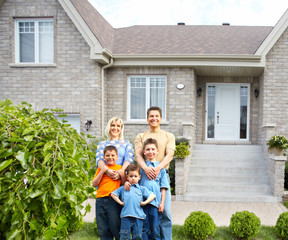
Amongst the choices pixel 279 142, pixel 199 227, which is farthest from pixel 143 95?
pixel 199 227

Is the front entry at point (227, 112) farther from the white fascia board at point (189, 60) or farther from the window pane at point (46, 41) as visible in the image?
the window pane at point (46, 41)

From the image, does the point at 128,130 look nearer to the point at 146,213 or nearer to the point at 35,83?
the point at 35,83

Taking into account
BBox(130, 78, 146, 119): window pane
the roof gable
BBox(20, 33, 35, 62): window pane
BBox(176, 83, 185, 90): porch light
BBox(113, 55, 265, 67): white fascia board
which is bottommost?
BBox(130, 78, 146, 119): window pane

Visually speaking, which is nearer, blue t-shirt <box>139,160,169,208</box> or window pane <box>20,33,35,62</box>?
blue t-shirt <box>139,160,169,208</box>

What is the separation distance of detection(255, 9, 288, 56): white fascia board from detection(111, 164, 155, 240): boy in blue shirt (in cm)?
807

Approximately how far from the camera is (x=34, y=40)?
991 cm

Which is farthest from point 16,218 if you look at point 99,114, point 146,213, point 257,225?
point 99,114

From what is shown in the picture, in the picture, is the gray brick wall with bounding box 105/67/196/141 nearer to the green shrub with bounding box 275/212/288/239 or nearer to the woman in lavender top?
the green shrub with bounding box 275/212/288/239

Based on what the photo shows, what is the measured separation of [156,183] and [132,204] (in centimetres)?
43

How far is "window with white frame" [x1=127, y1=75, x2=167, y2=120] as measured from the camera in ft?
34.7

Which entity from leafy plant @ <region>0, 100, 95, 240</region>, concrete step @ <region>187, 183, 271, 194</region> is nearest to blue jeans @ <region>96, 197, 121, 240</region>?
leafy plant @ <region>0, 100, 95, 240</region>

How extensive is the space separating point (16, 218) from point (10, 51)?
30.4 feet

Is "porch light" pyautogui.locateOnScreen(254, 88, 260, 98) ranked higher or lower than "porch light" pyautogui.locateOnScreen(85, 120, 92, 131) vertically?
higher

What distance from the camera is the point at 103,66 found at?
993 cm
